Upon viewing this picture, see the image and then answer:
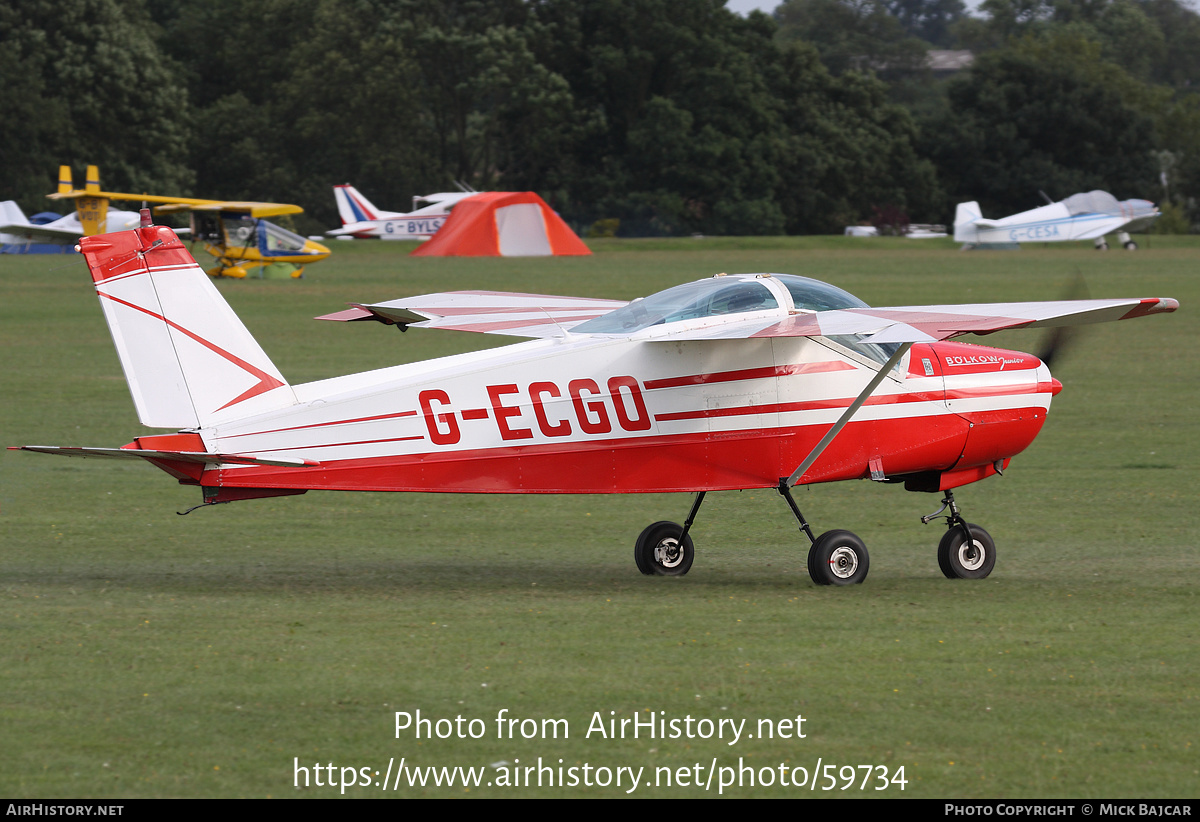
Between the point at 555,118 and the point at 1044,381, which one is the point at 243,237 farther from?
the point at 555,118

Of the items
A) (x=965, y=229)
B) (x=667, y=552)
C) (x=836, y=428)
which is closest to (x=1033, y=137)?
(x=965, y=229)

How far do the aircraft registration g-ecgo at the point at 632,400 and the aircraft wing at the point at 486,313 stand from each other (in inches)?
1.7

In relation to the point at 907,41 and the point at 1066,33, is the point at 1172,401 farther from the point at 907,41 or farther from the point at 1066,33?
the point at 907,41

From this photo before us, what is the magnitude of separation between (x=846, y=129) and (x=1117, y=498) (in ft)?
300

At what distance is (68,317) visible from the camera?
3347 centimetres

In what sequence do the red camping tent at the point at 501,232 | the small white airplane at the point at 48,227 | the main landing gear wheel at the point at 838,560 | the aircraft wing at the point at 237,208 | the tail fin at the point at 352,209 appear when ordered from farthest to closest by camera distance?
the tail fin at the point at 352,209 → the red camping tent at the point at 501,232 → the small white airplane at the point at 48,227 → the aircraft wing at the point at 237,208 → the main landing gear wheel at the point at 838,560

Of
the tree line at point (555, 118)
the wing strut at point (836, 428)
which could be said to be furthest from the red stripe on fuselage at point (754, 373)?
the tree line at point (555, 118)

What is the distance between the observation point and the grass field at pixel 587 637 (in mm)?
6297

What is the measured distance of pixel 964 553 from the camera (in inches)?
409

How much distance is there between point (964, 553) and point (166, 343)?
542cm

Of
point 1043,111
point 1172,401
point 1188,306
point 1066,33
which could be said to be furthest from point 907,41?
point 1172,401

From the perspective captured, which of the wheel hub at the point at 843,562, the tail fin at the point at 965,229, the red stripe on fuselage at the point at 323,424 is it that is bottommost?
the tail fin at the point at 965,229

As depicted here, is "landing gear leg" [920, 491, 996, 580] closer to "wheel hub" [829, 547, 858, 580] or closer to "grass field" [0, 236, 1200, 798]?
"grass field" [0, 236, 1200, 798]

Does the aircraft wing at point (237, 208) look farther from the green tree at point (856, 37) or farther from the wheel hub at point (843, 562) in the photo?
the green tree at point (856, 37)
